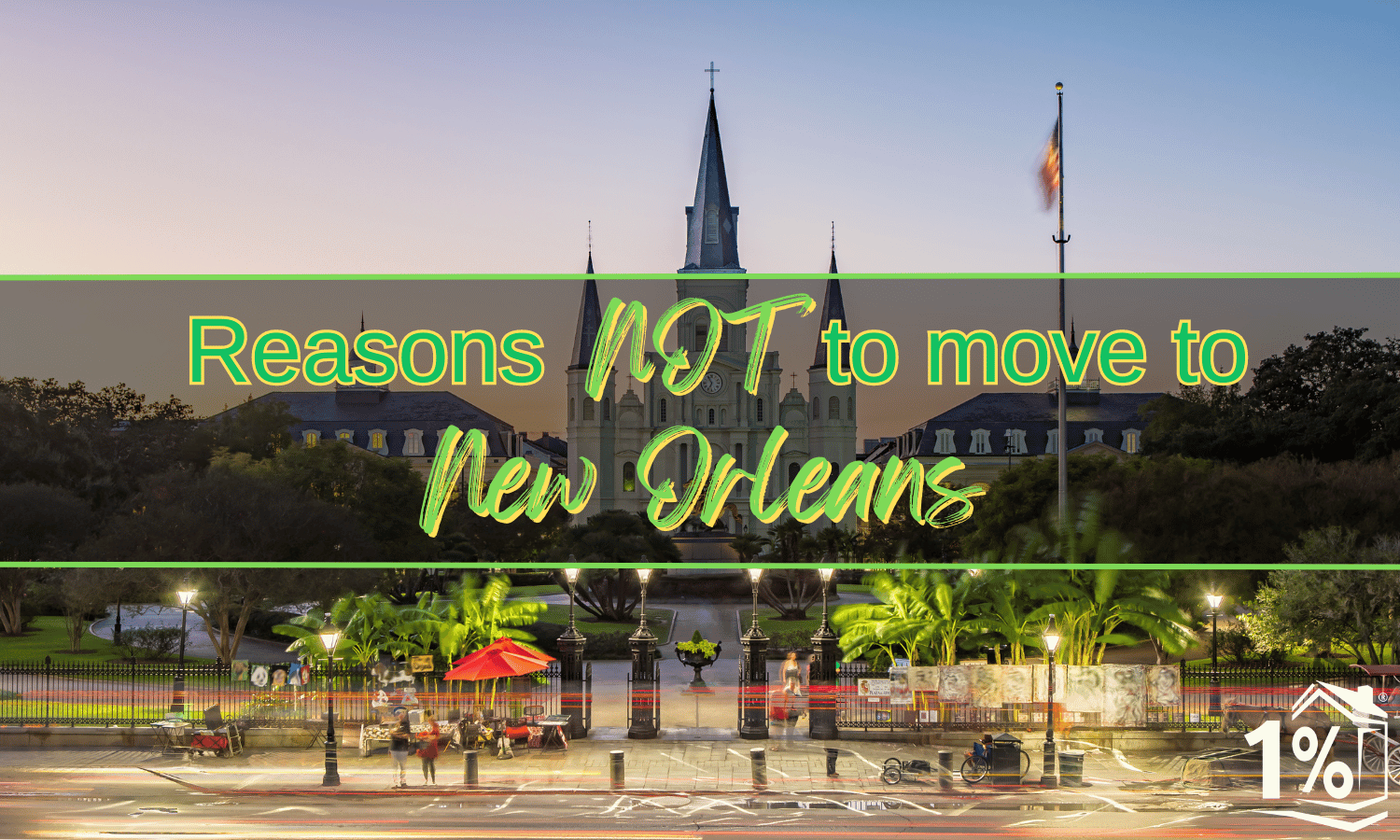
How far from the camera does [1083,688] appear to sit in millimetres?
27703

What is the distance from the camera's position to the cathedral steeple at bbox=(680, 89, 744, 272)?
192ft

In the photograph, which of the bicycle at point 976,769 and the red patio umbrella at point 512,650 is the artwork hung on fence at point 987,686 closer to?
the bicycle at point 976,769

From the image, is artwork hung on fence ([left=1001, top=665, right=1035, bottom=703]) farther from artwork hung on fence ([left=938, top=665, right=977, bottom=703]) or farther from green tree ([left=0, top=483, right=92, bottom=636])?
green tree ([left=0, top=483, right=92, bottom=636])

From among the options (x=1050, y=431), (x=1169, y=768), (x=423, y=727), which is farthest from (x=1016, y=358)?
(x=423, y=727)

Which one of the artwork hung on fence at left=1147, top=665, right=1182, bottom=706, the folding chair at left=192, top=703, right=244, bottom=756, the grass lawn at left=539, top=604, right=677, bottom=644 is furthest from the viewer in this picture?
the grass lawn at left=539, top=604, right=677, bottom=644

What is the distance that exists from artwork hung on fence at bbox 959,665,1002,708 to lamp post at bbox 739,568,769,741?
464 centimetres

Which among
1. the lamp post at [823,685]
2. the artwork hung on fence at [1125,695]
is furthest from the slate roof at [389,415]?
the artwork hung on fence at [1125,695]

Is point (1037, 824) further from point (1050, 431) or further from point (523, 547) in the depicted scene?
point (1050, 431)

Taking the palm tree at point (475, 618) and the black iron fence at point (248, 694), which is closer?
the black iron fence at point (248, 694)

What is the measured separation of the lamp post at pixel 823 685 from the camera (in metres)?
27.2

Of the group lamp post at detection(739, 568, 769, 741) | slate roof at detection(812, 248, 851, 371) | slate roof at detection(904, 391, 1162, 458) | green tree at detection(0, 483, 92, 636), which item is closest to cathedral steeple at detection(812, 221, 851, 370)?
slate roof at detection(812, 248, 851, 371)

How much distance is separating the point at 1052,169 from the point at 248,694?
23622mm

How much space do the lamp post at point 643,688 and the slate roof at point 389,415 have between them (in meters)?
5.53

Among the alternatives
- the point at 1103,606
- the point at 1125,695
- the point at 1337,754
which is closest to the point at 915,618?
the point at 1103,606
